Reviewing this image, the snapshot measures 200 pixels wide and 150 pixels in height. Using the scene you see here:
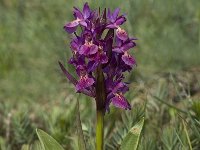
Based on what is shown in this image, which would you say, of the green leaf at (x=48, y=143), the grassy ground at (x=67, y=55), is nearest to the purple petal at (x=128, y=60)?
the green leaf at (x=48, y=143)

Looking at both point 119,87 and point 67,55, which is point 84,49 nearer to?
point 119,87

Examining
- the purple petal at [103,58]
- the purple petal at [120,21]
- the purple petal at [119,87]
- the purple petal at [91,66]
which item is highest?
the purple petal at [120,21]

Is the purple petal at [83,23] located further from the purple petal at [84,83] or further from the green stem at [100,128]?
the green stem at [100,128]

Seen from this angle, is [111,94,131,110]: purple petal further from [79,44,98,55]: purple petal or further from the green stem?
[79,44,98,55]: purple petal

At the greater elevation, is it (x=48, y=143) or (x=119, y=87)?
(x=119, y=87)

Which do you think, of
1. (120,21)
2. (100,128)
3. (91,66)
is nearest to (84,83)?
(91,66)

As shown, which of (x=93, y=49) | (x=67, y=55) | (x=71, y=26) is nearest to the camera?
(x=93, y=49)

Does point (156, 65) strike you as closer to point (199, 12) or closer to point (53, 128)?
point (199, 12)
